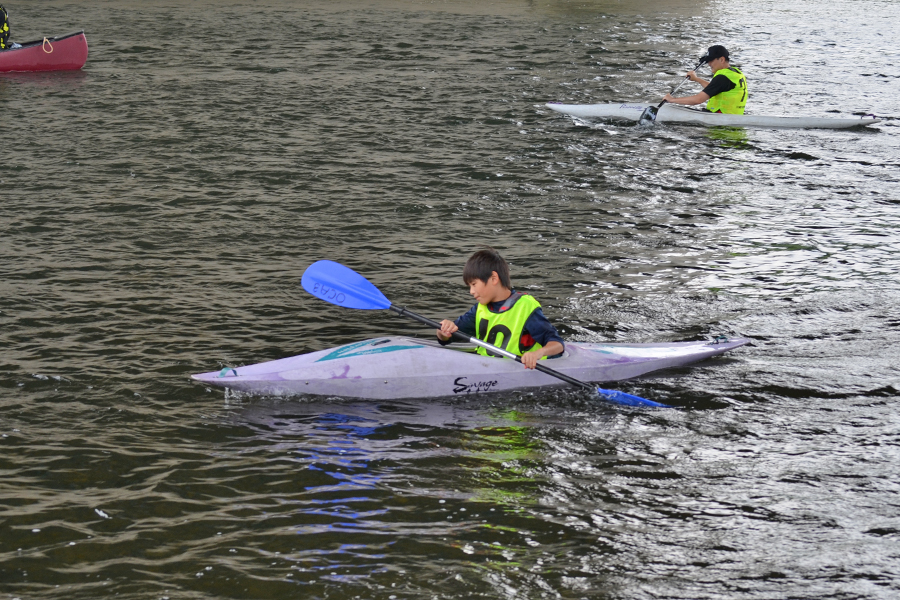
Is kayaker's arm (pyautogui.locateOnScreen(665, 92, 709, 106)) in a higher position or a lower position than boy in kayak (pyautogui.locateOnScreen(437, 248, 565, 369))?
higher

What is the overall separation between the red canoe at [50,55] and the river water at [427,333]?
1.35 m

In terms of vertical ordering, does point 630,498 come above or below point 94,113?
below

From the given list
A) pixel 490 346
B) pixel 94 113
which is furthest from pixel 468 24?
pixel 490 346

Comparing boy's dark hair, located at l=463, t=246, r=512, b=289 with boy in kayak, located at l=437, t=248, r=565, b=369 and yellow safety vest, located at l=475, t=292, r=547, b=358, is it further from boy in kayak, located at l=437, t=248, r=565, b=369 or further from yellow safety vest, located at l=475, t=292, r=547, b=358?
yellow safety vest, located at l=475, t=292, r=547, b=358

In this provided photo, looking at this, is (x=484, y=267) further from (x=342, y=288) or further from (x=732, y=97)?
(x=732, y=97)

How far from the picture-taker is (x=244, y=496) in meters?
3.97

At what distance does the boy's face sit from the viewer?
484cm

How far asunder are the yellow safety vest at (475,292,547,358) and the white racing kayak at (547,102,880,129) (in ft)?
24.2

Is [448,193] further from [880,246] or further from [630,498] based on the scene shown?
[630,498]

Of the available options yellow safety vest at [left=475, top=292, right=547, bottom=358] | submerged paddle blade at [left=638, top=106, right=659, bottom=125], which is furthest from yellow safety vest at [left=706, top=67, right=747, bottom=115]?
yellow safety vest at [left=475, top=292, right=547, bottom=358]

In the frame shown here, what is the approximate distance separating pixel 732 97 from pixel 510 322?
7.49 meters

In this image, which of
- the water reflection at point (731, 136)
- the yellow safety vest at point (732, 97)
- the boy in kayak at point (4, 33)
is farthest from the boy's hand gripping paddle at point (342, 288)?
the boy in kayak at point (4, 33)

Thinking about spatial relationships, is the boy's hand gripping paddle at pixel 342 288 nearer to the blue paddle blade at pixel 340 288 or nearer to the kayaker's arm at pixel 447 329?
the blue paddle blade at pixel 340 288

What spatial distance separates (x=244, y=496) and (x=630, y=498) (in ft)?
5.43
